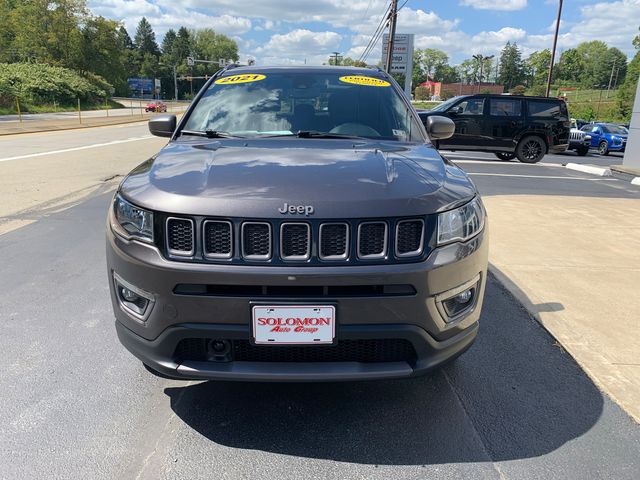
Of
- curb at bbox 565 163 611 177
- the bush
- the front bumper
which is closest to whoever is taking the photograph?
the front bumper

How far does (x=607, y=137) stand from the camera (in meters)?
23.3

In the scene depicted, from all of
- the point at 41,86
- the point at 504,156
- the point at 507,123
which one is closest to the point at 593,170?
the point at 507,123

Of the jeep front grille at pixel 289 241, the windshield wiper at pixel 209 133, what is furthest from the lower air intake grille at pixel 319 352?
the windshield wiper at pixel 209 133

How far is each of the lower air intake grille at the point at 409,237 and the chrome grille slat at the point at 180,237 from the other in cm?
87

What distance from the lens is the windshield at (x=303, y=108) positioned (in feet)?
11.3

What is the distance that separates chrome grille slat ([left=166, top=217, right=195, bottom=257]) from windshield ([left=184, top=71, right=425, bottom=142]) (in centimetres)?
Result: 129

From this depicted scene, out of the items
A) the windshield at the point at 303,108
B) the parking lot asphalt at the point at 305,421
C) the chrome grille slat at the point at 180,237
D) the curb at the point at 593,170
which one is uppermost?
the windshield at the point at 303,108

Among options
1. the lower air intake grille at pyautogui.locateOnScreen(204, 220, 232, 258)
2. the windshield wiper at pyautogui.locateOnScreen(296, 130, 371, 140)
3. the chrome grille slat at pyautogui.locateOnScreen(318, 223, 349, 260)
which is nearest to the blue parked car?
the windshield wiper at pyautogui.locateOnScreen(296, 130, 371, 140)

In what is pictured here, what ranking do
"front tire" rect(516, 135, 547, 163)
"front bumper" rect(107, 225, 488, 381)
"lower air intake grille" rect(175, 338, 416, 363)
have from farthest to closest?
"front tire" rect(516, 135, 547, 163) < "lower air intake grille" rect(175, 338, 416, 363) < "front bumper" rect(107, 225, 488, 381)

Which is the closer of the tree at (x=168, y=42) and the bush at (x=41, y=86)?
the bush at (x=41, y=86)

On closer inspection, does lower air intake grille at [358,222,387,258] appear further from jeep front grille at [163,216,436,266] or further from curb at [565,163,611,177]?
curb at [565,163,611,177]

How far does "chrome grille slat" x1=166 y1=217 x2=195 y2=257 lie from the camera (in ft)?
7.14

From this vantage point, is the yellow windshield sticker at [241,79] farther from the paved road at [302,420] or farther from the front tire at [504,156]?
the front tire at [504,156]

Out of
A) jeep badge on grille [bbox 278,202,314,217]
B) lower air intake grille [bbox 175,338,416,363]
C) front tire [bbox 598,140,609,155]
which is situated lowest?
front tire [bbox 598,140,609,155]
